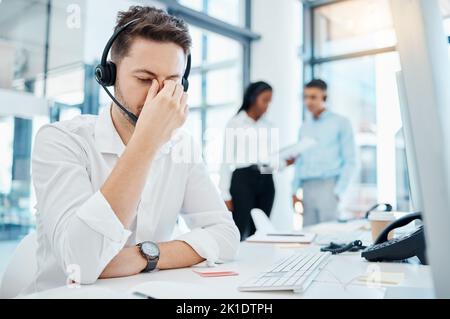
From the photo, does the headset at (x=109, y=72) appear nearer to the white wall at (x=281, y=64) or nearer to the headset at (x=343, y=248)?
the headset at (x=343, y=248)

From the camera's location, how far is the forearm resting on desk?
2.42ft

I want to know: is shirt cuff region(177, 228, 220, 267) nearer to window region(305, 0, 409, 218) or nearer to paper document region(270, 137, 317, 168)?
Result: paper document region(270, 137, 317, 168)

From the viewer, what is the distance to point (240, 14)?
421cm

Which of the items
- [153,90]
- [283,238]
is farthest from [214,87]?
[153,90]

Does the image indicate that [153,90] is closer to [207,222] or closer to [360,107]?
[207,222]

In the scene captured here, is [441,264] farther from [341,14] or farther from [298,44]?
[341,14]

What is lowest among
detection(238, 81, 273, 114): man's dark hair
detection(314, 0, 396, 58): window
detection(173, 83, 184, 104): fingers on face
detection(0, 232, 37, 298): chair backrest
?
detection(0, 232, 37, 298): chair backrest

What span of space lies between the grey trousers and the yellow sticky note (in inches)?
87.5

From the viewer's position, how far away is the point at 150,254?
790 mm

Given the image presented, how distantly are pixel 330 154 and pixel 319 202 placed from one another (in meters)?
0.36

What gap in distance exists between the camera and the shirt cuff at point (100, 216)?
69 cm

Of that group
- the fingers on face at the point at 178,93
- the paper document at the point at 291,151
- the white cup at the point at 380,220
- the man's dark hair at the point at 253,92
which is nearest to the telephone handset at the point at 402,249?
the white cup at the point at 380,220

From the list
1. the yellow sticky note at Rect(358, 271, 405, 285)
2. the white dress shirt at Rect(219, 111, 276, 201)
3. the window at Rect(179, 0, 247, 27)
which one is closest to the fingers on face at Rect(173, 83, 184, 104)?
the yellow sticky note at Rect(358, 271, 405, 285)

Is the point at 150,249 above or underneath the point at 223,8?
underneath
